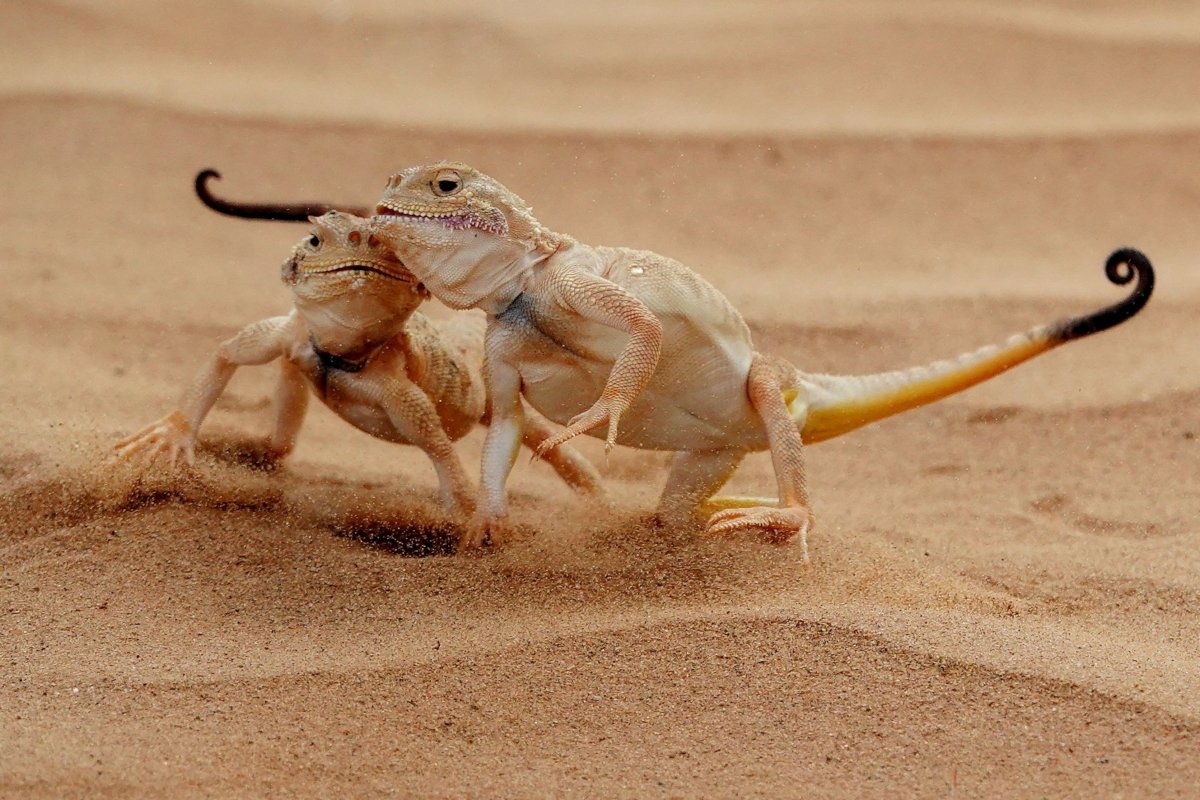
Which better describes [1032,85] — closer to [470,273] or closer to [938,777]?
[470,273]

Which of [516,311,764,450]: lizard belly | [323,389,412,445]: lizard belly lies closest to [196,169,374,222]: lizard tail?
[323,389,412,445]: lizard belly

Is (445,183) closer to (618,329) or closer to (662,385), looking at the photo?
(618,329)

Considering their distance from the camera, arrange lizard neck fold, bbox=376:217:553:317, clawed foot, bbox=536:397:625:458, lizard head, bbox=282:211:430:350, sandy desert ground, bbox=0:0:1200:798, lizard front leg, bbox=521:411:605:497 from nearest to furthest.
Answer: sandy desert ground, bbox=0:0:1200:798
clawed foot, bbox=536:397:625:458
lizard neck fold, bbox=376:217:553:317
lizard head, bbox=282:211:430:350
lizard front leg, bbox=521:411:605:497

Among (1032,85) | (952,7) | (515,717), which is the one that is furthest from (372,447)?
(952,7)

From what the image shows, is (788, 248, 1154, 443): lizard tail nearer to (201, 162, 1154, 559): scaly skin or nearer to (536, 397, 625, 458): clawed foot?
(201, 162, 1154, 559): scaly skin

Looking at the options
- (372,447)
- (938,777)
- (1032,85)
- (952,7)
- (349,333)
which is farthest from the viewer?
(952,7)

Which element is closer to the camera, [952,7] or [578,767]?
[578,767]

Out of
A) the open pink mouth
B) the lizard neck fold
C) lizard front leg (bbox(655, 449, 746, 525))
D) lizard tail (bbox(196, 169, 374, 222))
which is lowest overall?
lizard front leg (bbox(655, 449, 746, 525))
